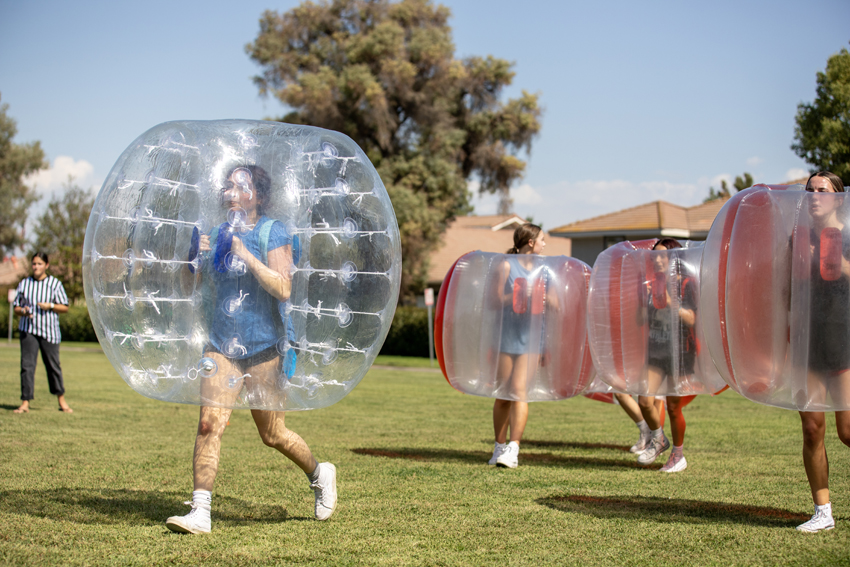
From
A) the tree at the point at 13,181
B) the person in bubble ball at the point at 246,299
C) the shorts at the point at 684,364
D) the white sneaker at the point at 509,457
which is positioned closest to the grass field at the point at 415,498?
the white sneaker at the point at 509,457

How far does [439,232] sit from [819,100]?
671 inches

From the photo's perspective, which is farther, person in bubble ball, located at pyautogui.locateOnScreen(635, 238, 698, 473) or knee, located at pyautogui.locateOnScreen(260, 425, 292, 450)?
person in bubble ball, located at pyautogui.locateOnScreen(635, 238, 698, 473)

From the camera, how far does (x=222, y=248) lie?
3.83 metres

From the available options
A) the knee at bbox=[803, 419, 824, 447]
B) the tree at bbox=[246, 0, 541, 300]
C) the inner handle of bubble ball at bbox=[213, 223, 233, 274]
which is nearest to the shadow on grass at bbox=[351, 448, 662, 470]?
the knee at bbox=[803, 419, 824, 447]

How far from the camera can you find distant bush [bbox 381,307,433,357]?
92.0 feet

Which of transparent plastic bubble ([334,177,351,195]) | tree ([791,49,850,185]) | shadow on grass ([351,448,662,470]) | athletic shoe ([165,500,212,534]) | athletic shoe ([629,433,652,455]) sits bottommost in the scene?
shadow on grass ([351,448,662,470])

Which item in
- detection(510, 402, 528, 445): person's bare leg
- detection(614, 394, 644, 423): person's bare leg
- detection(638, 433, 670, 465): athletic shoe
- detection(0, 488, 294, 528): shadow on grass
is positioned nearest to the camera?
detection(0, 488, 294, 528): shadow on grass

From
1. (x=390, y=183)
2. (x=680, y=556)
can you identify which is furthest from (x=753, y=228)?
(x=390, y=183)

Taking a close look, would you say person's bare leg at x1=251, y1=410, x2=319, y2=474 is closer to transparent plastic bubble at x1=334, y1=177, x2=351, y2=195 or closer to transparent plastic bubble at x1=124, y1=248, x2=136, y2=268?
transparent plastic bubble at x1=124, y1=248, x2=136, y2=268

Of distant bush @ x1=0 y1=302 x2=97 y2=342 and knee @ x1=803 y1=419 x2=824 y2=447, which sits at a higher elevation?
knee @ x1=803 y1=419 x2=824 y2=447

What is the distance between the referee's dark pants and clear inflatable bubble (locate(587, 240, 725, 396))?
6864mm

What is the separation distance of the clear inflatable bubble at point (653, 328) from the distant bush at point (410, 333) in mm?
22080

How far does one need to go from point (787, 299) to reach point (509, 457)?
300 cm

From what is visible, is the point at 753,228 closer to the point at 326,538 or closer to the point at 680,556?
the point at 680,556
